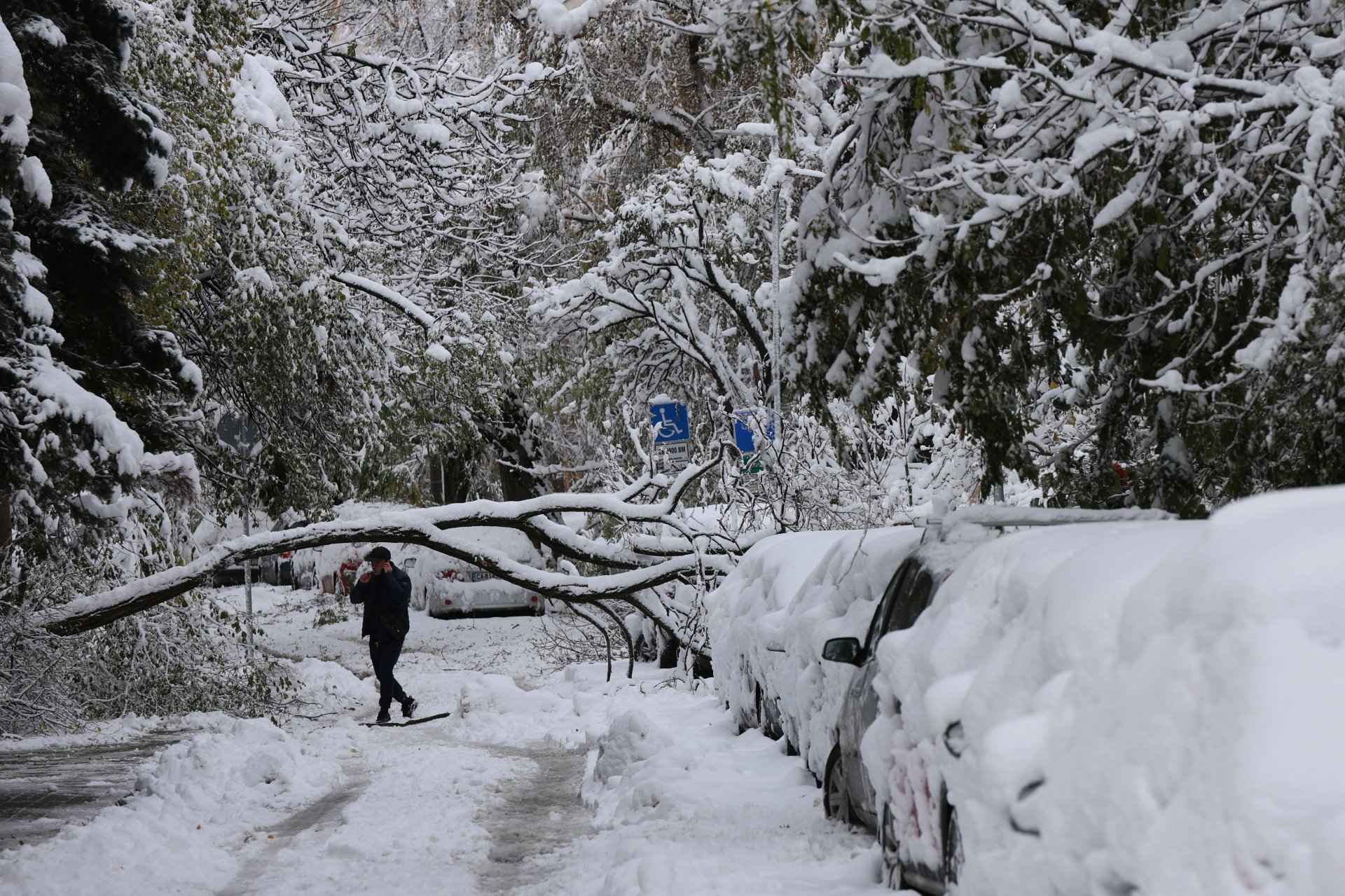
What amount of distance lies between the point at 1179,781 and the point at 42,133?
785 centimetres

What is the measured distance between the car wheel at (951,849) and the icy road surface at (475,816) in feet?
3.30

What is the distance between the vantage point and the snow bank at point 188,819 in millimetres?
7488

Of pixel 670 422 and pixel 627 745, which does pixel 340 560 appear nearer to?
pixel 670 422

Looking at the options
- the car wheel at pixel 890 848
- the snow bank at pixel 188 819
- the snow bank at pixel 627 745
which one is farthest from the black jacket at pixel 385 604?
the car wheel at pixel 890 848

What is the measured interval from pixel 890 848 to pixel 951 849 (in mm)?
866

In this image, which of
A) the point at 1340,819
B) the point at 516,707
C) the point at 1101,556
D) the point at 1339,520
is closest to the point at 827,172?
the point at 1101,556

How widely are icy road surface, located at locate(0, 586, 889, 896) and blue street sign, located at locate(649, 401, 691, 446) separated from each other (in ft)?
14.5

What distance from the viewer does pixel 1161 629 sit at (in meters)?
3.11

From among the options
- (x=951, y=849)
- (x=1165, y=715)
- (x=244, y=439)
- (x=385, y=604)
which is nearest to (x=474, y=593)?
(x=385, y=604)

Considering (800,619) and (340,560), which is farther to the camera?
(340,560)

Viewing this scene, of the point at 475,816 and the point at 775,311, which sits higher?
the point at 775,311

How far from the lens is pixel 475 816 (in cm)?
928

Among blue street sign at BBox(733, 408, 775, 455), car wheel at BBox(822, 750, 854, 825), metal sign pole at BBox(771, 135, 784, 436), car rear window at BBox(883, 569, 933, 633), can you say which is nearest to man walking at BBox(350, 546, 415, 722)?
blue street sign at BBox(733, 408, 775, 455)

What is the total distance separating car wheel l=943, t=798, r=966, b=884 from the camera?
4.55 m
